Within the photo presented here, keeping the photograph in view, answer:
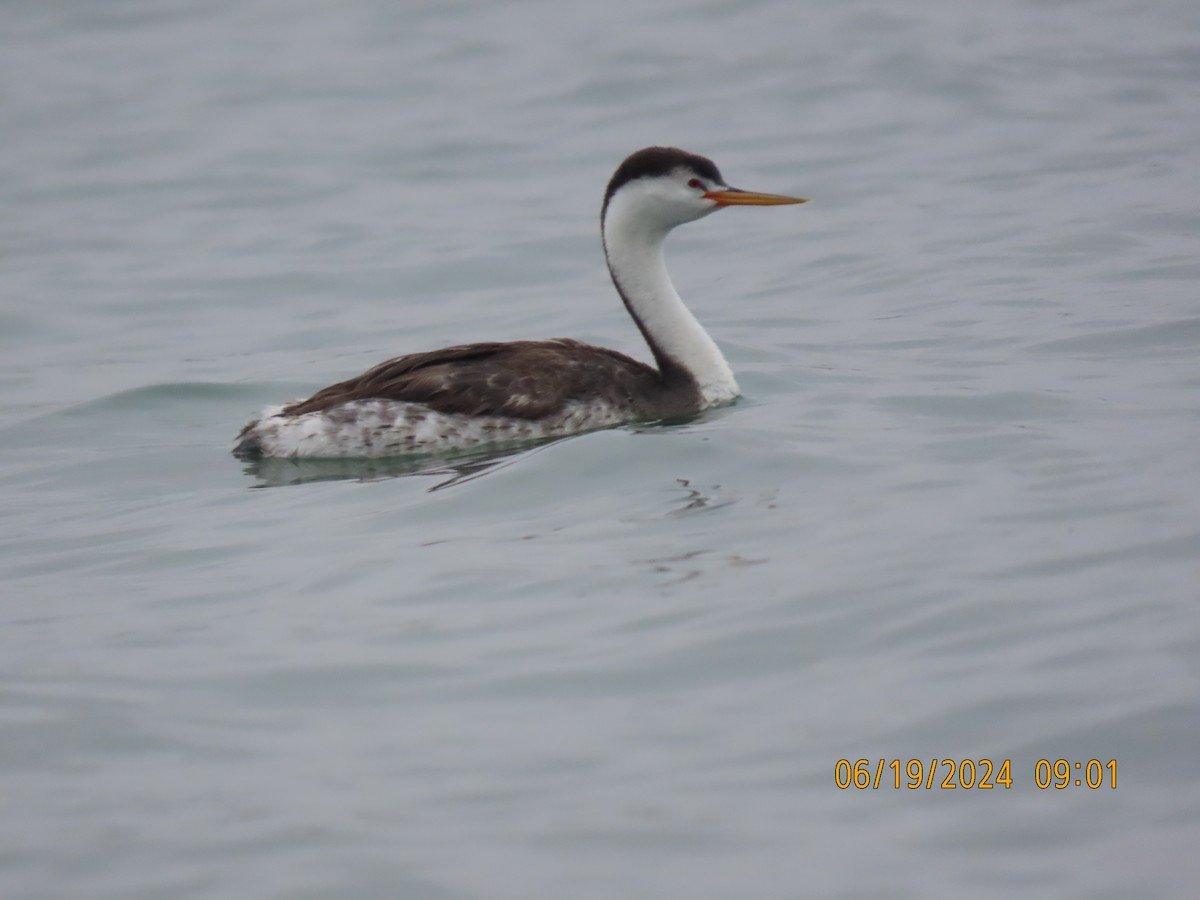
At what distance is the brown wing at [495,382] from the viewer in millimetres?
8961

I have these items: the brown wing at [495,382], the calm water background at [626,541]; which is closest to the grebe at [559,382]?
the brown wing at [495,382]

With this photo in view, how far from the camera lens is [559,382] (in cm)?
904

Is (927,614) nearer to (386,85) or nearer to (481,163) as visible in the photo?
(481,163)

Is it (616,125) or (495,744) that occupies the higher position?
(616,125)

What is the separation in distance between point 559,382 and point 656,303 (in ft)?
2.97

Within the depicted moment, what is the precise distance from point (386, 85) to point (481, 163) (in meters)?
3.39

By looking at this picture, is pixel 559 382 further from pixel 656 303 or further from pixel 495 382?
pixel 656 303

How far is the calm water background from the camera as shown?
471 cm

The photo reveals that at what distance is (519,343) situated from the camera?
938 centimetres

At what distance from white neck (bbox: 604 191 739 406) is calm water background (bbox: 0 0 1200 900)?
329 millimetres

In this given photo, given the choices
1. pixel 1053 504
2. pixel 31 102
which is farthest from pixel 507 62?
pixel 1053 504

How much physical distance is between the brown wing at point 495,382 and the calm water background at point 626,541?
45 centimetres

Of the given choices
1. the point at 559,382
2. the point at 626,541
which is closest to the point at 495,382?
the point at 559,382

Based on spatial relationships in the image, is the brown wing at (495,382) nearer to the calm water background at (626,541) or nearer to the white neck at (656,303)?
the white neck at (656,303)
